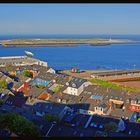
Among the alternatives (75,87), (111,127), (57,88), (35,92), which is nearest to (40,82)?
(57,88)

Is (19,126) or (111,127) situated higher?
(19,126)

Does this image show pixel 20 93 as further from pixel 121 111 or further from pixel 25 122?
pixel 25 122

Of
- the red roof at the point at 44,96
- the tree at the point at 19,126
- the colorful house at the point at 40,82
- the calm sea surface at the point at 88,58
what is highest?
the tree at the point at 19,126

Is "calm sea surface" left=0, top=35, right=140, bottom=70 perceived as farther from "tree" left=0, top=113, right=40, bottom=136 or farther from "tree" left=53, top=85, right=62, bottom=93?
"tree" left=0, top=113, right=40, bottom=136

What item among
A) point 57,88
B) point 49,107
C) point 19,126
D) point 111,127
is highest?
point 19,126

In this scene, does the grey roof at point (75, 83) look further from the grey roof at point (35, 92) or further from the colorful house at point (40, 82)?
the grey roof at point (35, 92)

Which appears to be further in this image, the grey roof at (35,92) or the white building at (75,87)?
the white building at (75,87)

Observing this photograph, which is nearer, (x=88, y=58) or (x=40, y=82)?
(x=40, y=82)

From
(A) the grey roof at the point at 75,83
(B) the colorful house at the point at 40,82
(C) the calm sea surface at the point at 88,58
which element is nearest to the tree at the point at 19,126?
(A) the grey roof at the point at 75,83

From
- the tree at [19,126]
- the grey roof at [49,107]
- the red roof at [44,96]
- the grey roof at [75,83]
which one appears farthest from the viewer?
the grey roof at [75,83]

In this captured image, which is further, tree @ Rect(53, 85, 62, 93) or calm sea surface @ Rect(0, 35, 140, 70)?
calm sea surface @ Rect(0, 35, 140, 70)

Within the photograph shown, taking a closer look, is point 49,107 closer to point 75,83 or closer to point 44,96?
point 44,96

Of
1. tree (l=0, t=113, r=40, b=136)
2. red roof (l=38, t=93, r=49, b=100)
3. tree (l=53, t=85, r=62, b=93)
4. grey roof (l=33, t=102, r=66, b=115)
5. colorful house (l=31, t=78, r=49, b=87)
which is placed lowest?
colorful house (l=31, t=78, r=49, b=87)

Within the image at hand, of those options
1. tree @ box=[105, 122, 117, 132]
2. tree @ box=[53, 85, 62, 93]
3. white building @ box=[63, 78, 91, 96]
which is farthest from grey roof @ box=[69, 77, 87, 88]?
tree @ box=[105, 122, 117, 132]
